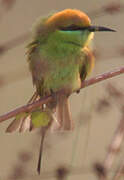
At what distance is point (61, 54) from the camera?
1.93m

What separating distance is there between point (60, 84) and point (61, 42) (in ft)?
0.57

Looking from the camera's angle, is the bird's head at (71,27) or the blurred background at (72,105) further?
the blurred background at (72,105)

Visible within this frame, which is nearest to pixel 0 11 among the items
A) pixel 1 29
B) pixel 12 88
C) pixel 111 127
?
pixel 1 29

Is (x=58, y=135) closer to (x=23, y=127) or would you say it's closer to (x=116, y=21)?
(x=116, y=21)

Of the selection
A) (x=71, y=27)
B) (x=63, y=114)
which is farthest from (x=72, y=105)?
(x=71, y=27)

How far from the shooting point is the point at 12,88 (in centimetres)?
301

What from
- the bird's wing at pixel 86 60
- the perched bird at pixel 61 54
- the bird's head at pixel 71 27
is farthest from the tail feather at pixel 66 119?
the bird's head at pixel 71 27

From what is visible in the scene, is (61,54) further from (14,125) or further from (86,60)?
(14,125)

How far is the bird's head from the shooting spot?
75.2 inches

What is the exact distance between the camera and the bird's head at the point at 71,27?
6.27 feet

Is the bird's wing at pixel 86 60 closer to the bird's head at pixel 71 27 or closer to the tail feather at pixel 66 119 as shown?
the bird's head at pixel 71 27

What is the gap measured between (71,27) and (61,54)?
0.39 feet

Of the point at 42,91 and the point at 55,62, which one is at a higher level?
the point at 55,62

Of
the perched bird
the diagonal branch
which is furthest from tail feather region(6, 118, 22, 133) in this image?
the diagonal branch
